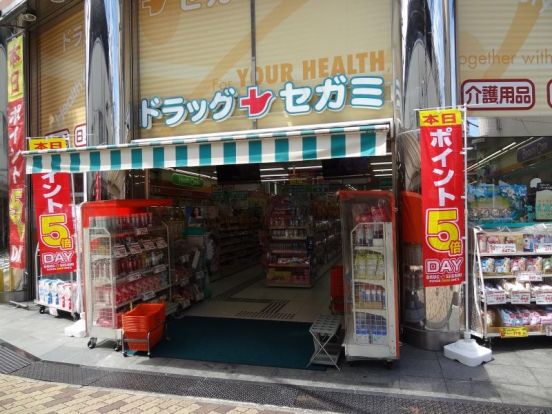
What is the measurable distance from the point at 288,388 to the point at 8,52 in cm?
920

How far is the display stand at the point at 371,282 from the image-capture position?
4.84m

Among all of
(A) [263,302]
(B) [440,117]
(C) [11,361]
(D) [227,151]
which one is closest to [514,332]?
(B) [440,117]

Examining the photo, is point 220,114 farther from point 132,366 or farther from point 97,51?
point 132,366

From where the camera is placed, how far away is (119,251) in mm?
6035

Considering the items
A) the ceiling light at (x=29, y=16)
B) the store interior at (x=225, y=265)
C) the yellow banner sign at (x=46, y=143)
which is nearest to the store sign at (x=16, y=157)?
the ceiling light at (x=29, y=16)

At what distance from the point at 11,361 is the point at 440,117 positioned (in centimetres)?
628

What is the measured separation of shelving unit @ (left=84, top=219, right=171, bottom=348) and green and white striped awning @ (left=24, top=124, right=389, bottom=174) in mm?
1051

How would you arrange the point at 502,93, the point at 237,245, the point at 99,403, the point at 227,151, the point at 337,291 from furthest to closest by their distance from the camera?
the point at 237,245
the point at 337,291
the point at 502,93
the point at 227,151
the point at 99,403

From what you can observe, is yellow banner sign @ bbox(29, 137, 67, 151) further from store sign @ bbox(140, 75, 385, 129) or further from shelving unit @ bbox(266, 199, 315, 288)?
shelving unit @ bbox(266, 199, 315, 288)

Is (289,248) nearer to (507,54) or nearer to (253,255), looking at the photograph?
(253,255)

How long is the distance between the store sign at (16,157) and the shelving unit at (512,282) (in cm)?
844

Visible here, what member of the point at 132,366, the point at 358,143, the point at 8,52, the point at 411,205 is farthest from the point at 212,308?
the point at 8,52

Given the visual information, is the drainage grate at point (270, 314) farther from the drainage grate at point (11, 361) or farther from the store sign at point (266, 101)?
the store sign at point (266, 101)

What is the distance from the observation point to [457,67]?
5.95m
